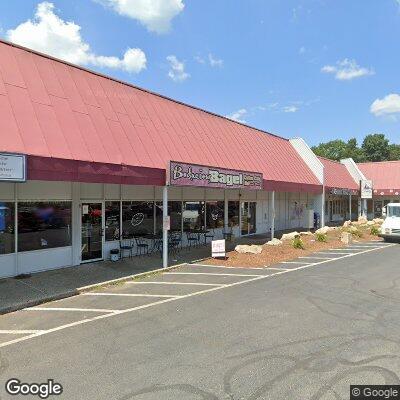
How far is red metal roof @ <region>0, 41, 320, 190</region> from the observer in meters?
11.1

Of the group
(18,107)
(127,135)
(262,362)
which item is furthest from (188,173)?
(262,362)

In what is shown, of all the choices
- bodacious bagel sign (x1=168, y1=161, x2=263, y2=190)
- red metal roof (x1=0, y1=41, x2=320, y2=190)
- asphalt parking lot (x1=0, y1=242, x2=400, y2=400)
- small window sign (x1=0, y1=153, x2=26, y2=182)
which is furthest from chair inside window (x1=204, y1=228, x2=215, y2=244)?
small window sign (x1=0, y1=153, x2=26, y2=182)

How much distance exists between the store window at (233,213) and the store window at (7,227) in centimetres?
1301

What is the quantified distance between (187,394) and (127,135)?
35.9 feet

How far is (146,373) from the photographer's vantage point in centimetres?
557

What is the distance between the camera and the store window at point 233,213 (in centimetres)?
2291

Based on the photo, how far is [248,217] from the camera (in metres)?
24.8

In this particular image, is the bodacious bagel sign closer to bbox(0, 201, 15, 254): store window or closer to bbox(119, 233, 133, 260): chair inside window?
bbox(119, 233, 133, 260): chair inside window

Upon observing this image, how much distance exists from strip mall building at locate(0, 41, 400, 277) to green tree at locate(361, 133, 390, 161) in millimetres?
83678

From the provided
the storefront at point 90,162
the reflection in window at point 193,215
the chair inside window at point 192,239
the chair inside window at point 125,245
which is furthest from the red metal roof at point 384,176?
the chair inside window at point 125,245

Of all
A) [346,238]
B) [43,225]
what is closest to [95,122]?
[43,225]

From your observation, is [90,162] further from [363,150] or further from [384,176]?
[363,150]

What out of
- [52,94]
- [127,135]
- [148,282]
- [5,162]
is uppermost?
[52,94]

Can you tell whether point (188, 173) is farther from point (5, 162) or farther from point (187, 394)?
point (187, 394)
